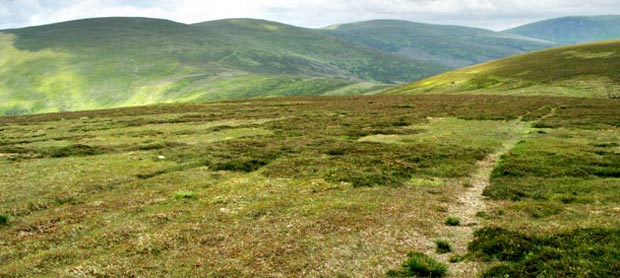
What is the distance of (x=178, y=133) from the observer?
2192 inches

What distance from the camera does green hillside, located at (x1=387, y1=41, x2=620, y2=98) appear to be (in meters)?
100

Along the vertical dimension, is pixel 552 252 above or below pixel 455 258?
above

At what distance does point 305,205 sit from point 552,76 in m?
120

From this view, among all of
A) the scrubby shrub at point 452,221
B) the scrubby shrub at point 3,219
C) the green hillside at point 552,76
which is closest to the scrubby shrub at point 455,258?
the scrubby shrub at point 452,221

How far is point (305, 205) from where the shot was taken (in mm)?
22594

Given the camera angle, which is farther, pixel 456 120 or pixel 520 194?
pixel 456 120

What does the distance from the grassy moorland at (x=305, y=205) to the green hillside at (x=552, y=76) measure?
62.2 m

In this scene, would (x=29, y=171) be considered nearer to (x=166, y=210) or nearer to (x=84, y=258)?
(x=166, y=210)

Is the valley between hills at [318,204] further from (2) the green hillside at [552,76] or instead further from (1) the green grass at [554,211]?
(2) the green hillside at [552,76]

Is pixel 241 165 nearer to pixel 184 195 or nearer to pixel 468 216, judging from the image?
pixel 184 195

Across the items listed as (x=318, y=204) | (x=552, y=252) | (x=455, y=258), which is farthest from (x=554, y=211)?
(x=318, y=204)

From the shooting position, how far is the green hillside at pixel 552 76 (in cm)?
10006

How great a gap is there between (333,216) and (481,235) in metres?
6.86

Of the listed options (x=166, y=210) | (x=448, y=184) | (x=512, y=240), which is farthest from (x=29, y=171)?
(x=512, y=240)
